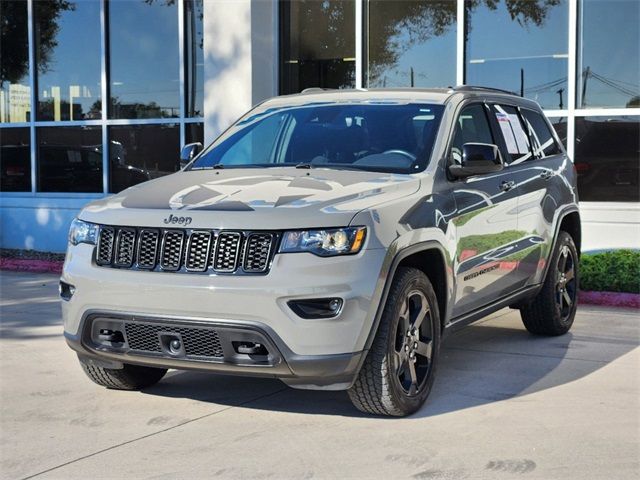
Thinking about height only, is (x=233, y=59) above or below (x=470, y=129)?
above

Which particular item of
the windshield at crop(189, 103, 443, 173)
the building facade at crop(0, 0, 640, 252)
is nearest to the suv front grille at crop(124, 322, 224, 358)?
the windshield at crop(189, 103, 443, 173)

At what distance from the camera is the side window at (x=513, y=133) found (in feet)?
22.2

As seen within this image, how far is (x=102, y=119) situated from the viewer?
13.4m

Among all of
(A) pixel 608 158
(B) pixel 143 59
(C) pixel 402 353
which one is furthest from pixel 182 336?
(B) pixel 143 59

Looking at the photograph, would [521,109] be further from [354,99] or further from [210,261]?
[210,261]

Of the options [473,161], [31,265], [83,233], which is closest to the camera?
[83,233]

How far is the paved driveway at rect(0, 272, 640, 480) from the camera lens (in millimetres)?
4352

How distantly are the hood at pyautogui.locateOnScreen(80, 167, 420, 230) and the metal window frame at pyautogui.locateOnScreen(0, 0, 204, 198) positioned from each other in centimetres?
731

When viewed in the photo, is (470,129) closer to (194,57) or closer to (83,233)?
(83,233)

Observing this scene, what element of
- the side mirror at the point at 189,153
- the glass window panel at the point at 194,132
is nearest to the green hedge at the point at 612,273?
the side mirror at the point at 189,153

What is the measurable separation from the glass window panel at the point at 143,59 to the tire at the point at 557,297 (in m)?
6.83

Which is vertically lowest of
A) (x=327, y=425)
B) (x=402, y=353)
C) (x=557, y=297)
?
(x=327, y=425)

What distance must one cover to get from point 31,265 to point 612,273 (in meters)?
7.05

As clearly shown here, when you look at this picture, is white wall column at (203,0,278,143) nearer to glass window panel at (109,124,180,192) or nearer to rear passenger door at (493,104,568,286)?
glass window panel at (109,124,180,192)
